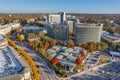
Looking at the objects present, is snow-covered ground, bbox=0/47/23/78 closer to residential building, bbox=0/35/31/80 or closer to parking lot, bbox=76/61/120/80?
residential building, bbox=0/35/31/80

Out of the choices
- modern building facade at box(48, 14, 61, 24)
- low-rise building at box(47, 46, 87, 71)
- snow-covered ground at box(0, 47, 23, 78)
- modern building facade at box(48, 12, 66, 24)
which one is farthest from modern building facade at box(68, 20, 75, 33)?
snow-covered ground at box(0, 47, 23, 78)

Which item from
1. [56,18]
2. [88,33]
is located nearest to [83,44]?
[88,33]

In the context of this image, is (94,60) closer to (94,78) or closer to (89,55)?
(89,55)

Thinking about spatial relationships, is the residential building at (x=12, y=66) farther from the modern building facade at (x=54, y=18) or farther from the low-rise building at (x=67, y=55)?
the modern building facade at (x=54, y=18)

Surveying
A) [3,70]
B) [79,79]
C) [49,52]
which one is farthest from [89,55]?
[3,70]

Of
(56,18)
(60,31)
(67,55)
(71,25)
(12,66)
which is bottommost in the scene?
(67,55)

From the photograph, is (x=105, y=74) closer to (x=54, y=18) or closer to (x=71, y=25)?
(x=71, y=25)
